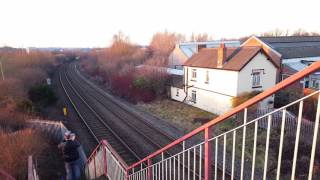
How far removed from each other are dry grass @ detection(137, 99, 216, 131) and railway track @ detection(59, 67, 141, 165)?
5.44 m

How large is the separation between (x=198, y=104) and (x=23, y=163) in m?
17.9

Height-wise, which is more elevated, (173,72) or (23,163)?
(173,72)

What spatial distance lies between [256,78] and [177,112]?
26.6 ft

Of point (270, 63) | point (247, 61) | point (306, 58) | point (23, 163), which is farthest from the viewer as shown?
point (306, 58)

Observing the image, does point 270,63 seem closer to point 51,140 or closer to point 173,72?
point 173,72

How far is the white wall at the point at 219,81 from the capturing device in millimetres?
22047

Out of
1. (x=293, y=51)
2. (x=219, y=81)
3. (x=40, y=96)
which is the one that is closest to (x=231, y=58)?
(x=219, y=81)

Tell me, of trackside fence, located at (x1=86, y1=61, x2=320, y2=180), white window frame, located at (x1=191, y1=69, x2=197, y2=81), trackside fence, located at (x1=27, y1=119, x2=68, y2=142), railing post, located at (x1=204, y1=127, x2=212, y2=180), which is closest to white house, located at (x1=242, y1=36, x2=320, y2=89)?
white window frame, located at (x1=191, y1=69, x2=197, y2=81)

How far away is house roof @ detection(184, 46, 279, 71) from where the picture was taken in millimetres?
22062

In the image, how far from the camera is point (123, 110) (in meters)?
25.4

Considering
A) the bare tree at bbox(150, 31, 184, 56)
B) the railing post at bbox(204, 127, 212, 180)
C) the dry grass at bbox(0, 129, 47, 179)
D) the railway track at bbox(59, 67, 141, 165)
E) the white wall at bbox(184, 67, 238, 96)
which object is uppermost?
the bare tree at bbox(150, 31, 184, 56)

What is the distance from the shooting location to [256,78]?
2270 centimetres

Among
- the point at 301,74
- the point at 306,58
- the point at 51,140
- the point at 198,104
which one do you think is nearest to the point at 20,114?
the point at 51,140

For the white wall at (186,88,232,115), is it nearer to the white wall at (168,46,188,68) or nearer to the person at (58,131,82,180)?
the person at (58,131,82,180)
